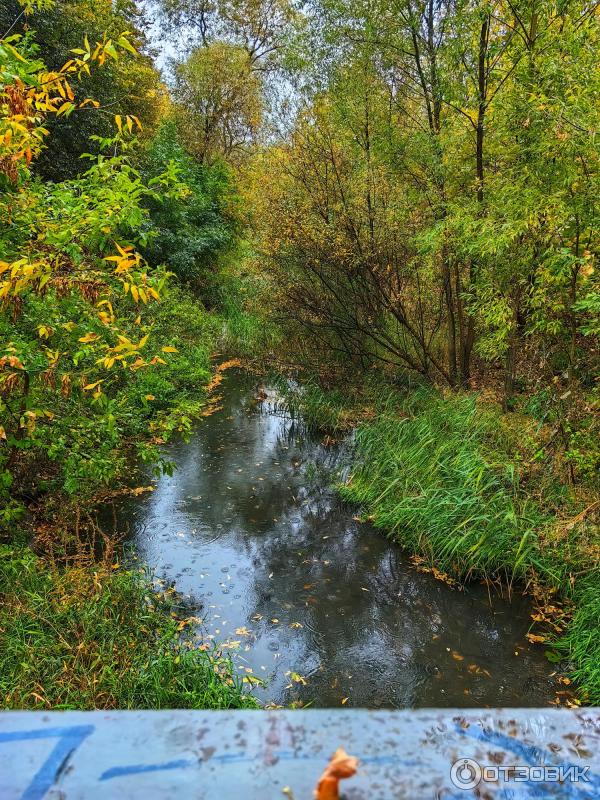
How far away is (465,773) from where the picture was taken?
60 cm

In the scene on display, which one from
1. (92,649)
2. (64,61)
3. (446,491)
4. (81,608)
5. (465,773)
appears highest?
(64,61)

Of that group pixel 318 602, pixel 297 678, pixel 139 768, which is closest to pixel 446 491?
pixel 318 602

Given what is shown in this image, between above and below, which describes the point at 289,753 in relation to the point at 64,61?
below

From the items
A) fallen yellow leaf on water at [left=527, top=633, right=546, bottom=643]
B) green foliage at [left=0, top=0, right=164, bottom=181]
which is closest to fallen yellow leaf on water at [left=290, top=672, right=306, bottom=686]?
fallen yellow leaf on water at [left=527, top=633, right=546, bottom=643]

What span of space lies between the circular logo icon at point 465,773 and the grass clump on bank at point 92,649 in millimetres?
2996

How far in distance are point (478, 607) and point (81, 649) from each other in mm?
3251

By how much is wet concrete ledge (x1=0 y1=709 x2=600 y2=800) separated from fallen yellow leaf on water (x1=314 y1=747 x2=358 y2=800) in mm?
22

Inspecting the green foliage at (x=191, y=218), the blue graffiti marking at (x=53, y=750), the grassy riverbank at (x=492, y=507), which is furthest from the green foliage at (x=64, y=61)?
the blue graffiti marking at (x=53, y=750)

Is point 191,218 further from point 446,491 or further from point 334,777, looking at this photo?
point 334,777

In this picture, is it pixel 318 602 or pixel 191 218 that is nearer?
pixel 318 602

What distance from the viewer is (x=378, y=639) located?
4.31 metres

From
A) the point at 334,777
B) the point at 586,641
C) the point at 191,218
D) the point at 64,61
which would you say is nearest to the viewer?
the point at 334,777

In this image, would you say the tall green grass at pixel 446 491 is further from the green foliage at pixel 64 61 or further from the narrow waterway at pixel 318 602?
the green foliage at pixel 64 61

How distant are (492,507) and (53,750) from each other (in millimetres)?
5176
